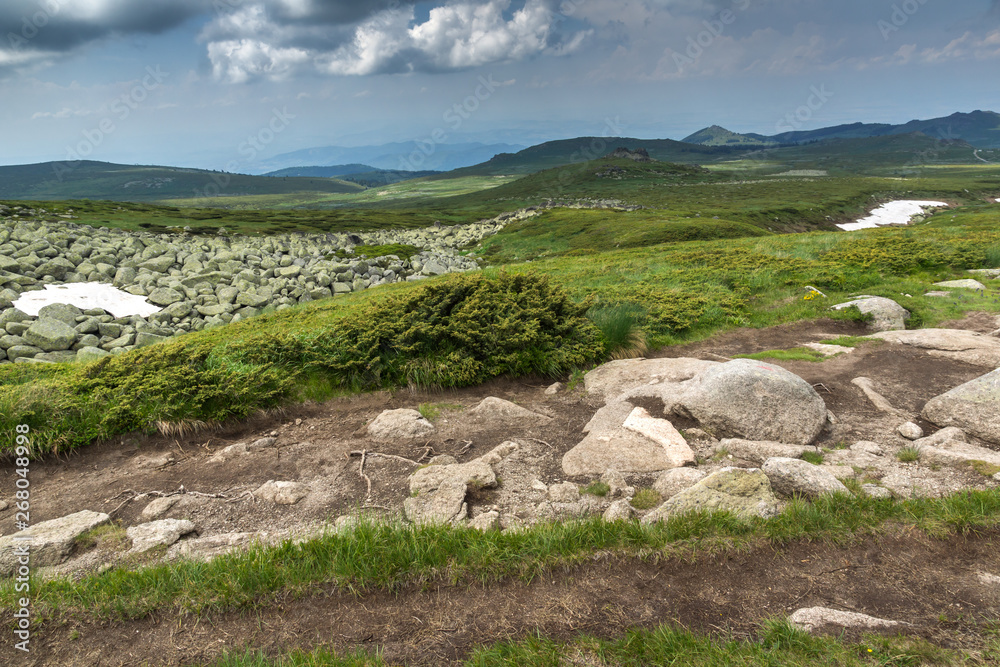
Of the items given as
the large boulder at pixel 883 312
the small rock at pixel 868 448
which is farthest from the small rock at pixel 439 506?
the large boulder at pixel 883 312

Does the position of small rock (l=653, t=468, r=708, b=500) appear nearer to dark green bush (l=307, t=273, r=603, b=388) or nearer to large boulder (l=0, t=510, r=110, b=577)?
dark green bush (l=307, t=273, r=603, b=388)

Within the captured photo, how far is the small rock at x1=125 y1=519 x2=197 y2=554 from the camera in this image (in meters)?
5.67

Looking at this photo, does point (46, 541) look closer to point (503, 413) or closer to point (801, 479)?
point (503, 413)

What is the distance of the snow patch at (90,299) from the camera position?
20.3 metres

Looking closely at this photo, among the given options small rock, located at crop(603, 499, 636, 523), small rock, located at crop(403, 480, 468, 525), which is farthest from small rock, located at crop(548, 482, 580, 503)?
small rock, located at crop(403, 480, 468, 525)

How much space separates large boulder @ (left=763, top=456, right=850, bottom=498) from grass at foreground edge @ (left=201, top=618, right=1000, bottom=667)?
2.16 meters

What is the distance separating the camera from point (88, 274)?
79.9 feet

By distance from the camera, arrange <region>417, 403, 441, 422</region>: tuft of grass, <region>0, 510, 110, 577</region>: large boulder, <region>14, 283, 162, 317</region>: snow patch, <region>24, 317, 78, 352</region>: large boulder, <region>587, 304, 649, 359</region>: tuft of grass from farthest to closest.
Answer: <region>14, 283, 162, 317</region>: snow patch, <region>24, 317, 78, 352</region>: large boulder, <region>587, 304, 649, 359</region>: tuft of grass, <region>417, 403, 441, 422</region>: tuft of grass, <region>0, 510, 110, 577</region>: large boulder

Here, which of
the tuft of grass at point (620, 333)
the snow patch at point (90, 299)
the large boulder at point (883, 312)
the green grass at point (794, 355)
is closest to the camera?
the green grass at point (794, 355)

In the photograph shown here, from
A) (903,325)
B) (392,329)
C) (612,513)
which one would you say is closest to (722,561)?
(612,513)

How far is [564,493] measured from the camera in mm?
6480

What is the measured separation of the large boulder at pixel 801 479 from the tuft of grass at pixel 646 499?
4.50ft

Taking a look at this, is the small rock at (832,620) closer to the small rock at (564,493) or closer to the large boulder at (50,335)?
the small rock at (564,493)

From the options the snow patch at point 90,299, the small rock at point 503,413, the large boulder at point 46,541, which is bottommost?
the small rock at point 503,413
